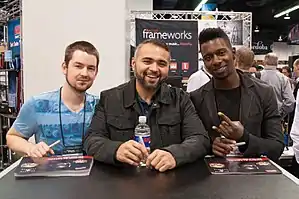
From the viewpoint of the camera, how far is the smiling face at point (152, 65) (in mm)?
1651

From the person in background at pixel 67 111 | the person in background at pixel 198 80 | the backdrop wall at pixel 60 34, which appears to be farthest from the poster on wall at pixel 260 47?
the person in background at pixel 67 111

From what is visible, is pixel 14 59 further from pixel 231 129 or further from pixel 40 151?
pixel 231 129

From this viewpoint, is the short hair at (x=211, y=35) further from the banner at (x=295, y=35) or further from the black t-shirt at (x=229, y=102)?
the banner at (x=295, y=35)

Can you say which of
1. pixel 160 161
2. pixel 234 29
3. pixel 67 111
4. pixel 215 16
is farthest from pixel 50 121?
pixel 215 16

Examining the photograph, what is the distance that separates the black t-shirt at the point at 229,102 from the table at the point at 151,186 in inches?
23.6

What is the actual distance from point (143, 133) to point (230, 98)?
2.04ft

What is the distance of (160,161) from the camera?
1.35 m

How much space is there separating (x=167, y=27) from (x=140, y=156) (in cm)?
419

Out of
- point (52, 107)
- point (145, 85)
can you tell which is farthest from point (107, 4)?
point (145, 85)

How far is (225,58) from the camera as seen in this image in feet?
6.11

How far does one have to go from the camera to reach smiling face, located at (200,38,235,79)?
1861 millimetres

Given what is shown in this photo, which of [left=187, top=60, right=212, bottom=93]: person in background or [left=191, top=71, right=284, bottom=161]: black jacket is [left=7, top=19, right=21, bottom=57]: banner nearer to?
[left=187, top=60, right=212, bottom=93]: person in background

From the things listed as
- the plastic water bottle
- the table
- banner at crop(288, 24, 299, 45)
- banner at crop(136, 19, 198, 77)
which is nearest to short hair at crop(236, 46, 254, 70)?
banner at crop(136, 19, 198, 77)

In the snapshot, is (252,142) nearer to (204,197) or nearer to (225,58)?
(225,58)
